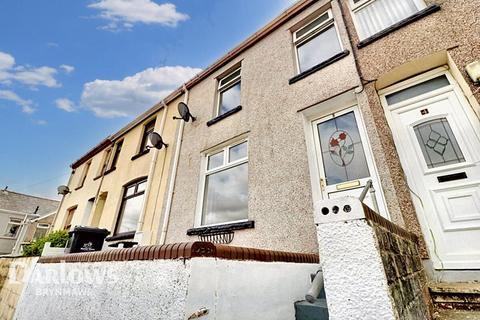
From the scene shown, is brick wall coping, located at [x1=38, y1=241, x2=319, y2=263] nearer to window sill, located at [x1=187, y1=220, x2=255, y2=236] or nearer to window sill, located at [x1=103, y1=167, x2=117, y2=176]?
window sill, located at [x1=187, y1=220, x2=255, y2=236]

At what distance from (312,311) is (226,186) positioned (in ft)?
11.7

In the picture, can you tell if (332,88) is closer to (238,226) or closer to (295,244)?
(295,244)

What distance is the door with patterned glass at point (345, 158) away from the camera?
3.14 m

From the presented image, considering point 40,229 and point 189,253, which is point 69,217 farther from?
point 189,253

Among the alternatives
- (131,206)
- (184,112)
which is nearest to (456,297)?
(184,112)

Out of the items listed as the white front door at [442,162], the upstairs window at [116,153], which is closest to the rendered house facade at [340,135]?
the white front door at [442,162]

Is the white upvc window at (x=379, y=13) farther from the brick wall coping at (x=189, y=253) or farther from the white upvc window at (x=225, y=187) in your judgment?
the brick wall coping at (x=189, y=253)

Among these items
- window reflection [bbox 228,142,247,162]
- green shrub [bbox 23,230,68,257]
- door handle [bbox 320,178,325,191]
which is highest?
window reflection [bbox 228,142,247,162]

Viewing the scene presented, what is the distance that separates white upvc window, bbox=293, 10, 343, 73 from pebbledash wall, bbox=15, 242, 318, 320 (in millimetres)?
4002

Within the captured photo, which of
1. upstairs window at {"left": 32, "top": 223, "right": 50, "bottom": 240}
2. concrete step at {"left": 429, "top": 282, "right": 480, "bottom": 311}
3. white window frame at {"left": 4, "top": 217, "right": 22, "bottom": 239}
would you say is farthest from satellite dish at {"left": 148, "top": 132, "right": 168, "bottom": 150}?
white window frame at {"left": 4, "top": 217, "right": 22, "bottom": 239}

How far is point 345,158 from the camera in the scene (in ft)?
11.4

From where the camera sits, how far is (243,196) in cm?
441

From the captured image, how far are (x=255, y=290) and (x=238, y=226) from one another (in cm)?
237

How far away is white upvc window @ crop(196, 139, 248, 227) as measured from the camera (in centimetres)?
446
